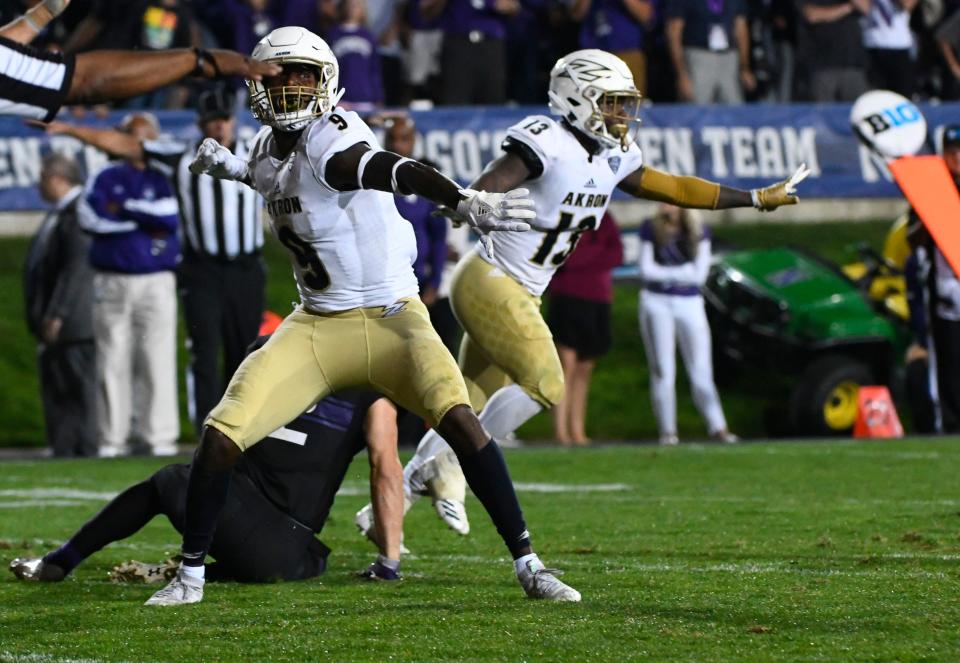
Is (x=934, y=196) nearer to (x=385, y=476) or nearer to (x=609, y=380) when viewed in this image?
(x=385, y=476)

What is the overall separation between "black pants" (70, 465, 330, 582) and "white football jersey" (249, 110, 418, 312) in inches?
26.2

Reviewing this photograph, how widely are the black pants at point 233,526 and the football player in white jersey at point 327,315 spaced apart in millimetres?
326

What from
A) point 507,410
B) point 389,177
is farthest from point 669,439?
point 389,177

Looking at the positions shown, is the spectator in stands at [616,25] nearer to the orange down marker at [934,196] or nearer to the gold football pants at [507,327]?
the orange down marker at [934,196]

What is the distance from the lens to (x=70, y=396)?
11.0 metres

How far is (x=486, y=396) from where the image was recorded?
701cm

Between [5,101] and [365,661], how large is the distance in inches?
65.6

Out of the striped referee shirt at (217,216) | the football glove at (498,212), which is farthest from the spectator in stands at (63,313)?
the football glove at (498,212)

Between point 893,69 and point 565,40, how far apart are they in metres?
2.61

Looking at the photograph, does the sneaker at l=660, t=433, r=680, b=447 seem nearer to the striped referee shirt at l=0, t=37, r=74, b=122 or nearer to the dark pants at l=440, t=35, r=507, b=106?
the dark pants at l=440, t=35, r=507, b=106

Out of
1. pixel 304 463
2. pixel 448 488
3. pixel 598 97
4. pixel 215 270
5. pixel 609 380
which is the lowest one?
pixel 609 380

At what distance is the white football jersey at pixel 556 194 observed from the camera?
6.61 meters

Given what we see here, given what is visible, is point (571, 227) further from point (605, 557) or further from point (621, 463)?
point (621, 463)

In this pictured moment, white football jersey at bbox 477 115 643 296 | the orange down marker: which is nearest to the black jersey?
white football jersey at bbox 477 115 643 296
